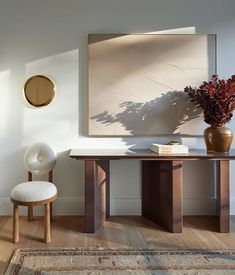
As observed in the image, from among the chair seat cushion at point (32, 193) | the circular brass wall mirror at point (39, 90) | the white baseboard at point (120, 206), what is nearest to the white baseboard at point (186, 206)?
the white baseboard at point (120, 206)

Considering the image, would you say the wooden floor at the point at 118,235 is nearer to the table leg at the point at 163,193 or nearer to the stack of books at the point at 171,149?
the table leg at the point at 163,193

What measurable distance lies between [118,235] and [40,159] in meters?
1.08

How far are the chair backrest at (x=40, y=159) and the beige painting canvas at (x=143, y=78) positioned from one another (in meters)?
0.47

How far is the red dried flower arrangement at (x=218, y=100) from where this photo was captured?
285 centimetres

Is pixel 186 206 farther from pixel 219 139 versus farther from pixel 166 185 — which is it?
pixel 219 139

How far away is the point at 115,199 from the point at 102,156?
790 mm

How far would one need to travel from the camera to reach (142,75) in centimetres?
326

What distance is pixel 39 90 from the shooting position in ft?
10.7

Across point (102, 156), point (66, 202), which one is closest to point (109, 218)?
point (66, 202)

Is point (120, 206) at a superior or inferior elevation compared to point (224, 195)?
inferior

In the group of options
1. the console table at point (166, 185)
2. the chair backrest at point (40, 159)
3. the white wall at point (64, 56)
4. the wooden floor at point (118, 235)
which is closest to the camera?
the wooden floor at point (118, 235)

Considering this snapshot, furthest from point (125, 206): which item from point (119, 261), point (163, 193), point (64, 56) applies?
point (64, 56)

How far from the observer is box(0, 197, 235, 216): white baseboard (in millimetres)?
3309

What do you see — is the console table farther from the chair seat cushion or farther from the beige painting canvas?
the beige painting canvas
